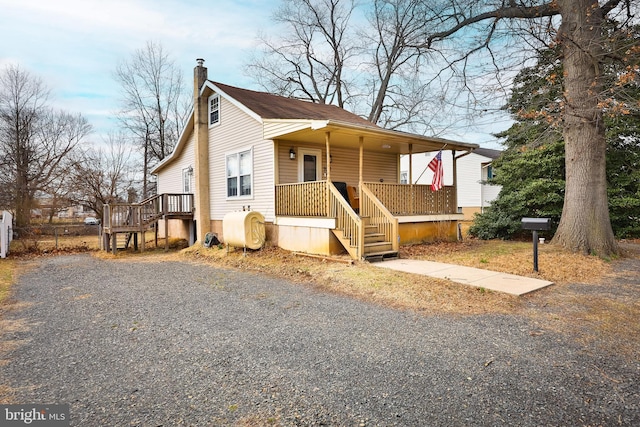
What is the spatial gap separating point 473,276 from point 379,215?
3.11m

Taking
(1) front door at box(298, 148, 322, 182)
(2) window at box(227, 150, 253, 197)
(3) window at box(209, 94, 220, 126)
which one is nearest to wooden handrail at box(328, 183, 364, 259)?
(1) front door at box(298, 148, 322, 182)

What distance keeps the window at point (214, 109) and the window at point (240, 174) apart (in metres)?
1.73

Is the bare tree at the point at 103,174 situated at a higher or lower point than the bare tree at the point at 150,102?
lower

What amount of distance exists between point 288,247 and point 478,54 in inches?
346

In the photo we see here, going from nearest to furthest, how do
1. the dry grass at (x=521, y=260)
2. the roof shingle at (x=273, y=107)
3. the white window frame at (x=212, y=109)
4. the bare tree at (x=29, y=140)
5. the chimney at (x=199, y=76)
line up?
the dry grass at (x=521, y=260)
the roof shingle at (x=273, y=107)
the white window frame at (x=212, y=109)
the chimney at (x=199, y=76)
the bare tree at (x=29, y=140)

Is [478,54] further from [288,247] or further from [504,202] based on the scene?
[288,247]

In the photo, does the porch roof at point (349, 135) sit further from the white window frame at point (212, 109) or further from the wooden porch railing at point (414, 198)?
the white window frame at point (212, 109)

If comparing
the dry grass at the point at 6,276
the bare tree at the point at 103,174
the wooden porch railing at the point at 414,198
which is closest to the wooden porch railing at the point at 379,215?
the wooden porch railing at the point at 414,198

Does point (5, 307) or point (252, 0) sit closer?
point (5, 307)

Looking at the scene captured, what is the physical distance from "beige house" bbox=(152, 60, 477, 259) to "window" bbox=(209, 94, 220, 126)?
36 millimetres

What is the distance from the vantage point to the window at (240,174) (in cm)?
1208

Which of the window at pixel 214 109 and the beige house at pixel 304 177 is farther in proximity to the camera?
the window at pixel 214 109

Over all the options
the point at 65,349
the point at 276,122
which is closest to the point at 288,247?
the point at 276,122

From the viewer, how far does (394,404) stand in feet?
8.77
